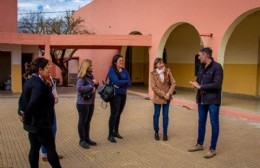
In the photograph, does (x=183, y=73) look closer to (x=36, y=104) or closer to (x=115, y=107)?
(x=115, y=107)

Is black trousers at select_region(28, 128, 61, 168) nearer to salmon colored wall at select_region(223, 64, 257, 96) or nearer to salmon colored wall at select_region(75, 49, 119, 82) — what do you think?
salmon colored wall at select_region(223, 64, 257, 96)

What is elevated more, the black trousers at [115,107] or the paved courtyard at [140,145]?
the black trousers at [115,107]

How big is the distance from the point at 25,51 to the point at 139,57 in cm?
764

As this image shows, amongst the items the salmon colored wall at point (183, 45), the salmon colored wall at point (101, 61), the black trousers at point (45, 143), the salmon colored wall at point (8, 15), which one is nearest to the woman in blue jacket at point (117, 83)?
the black trousers at point (45, 143)

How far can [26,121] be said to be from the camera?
15.6ft

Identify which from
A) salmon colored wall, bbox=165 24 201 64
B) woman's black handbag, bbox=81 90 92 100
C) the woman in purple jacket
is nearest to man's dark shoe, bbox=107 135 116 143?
the woman in purple jacket

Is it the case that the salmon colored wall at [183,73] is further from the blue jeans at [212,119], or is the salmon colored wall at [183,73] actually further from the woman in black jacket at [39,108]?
the woman in black jacket at [39,108]

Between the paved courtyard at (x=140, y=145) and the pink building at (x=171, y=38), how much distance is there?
11.1 feet

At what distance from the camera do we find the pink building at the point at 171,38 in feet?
40.9

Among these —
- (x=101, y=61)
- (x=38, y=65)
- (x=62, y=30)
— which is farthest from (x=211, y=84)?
(x=62, y=30)

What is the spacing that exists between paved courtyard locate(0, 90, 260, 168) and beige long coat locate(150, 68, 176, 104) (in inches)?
34.2

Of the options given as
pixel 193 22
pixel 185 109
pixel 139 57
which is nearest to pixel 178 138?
pixel 185 109

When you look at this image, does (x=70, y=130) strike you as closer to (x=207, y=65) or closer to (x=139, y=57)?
(x=207, y=65)

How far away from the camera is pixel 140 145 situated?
7.38 meters
